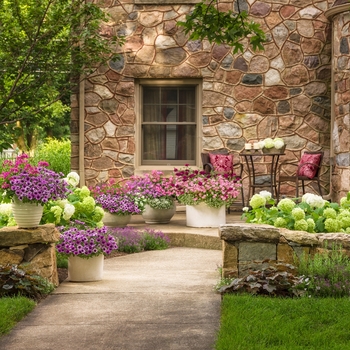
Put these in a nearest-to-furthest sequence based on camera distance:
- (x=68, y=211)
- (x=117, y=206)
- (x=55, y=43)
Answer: (x=68, y=211)
(x=117, y=206)
(x=55, y=43)

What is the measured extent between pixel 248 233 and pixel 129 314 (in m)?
1.31

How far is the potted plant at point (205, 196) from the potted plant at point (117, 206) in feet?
1.81

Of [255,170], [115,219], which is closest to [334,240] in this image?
[115,219]

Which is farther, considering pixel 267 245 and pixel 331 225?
pixel 331 225

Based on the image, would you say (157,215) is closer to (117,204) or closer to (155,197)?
(155,197)

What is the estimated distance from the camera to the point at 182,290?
5.71 meters

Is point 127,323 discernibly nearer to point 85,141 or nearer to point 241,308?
point 241,308

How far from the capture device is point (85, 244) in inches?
236

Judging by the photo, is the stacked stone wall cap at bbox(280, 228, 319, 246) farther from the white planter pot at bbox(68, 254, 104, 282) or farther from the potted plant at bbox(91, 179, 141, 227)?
the potted plant at bbox(91, 179, 141, 227)

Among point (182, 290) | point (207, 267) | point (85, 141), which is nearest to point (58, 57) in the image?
point (85, 141)

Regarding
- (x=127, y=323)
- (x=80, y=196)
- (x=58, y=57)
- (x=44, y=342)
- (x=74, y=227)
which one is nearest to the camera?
(x=44, y=342)

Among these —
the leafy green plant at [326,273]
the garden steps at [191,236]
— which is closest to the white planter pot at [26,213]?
the leafy green plant at [326,273]

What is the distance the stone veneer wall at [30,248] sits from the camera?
5820mm

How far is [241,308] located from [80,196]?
2.43m
